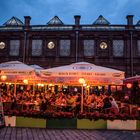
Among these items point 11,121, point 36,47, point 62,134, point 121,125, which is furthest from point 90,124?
point 36,47

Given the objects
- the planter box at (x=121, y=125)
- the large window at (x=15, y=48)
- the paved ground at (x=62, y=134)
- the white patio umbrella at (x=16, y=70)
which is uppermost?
the large window at (x=15, y=48)

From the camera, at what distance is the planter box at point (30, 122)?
13.1 m

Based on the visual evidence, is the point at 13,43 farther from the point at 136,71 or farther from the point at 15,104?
the point at 15,104

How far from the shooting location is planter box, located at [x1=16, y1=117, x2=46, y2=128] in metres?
13.1

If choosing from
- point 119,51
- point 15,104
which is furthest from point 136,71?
point 15,104

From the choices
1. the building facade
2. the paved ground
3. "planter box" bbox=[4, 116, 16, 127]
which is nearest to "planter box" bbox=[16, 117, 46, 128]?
"planter box" bbox=[4, 116, 16, 127]

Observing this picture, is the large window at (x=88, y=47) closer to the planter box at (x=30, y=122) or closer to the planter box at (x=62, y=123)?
the planter box at (x=62, y=123)

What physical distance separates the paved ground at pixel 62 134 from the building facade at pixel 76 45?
1932cm

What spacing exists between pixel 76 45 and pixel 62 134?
68.1ft

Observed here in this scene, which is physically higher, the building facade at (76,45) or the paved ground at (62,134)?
the building facade at (76,45)

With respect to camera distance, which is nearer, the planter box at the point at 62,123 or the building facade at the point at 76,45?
the planter box at the point at 62,123

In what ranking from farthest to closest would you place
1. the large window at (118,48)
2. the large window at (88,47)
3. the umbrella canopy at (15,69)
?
the large window at (88,47) → the large window at (118,48) → the umbrella canopy at (15,69)

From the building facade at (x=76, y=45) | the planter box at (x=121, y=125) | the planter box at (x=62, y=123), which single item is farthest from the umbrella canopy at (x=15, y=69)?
the building facade at (x=76, y=45)

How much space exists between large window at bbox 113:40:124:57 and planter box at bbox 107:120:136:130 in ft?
62.8
